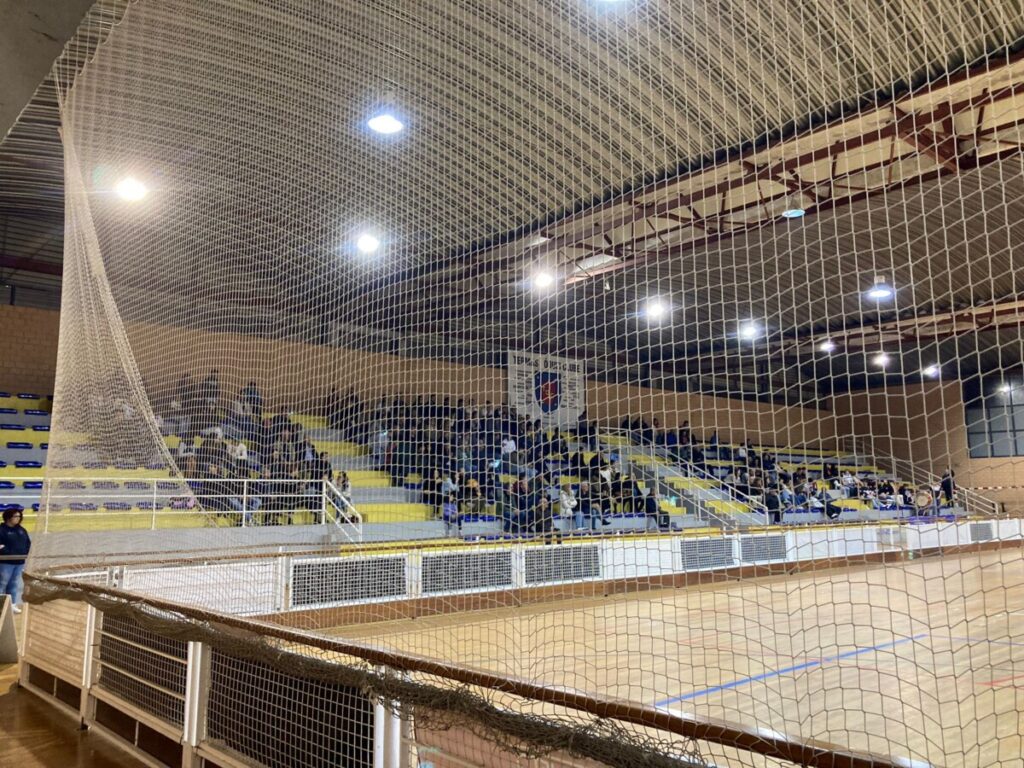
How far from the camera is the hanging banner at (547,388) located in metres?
6.00

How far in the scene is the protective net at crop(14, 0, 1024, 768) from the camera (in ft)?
12.1

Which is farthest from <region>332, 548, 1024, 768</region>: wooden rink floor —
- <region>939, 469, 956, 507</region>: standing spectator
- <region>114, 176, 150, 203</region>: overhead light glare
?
<region>114, 176, 150, 203</region>: overhead light glare

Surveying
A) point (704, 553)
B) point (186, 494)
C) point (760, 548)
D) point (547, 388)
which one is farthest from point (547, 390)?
point (760, 548)

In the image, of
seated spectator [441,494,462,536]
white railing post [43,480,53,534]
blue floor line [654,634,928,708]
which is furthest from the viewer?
seated spectator [441,494,462,536]

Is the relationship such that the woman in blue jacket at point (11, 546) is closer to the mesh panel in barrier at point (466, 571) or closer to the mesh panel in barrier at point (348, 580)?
the mesh panel in barrier at point (348, 580)

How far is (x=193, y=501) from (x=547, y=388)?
A: 3.35 meters

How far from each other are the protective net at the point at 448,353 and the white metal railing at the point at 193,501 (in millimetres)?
51

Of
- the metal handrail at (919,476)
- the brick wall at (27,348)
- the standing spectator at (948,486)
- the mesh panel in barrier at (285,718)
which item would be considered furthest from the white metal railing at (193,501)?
the metal handrail at (919,476)

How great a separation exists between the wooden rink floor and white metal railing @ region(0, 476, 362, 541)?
1.44 m

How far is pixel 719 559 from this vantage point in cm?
782

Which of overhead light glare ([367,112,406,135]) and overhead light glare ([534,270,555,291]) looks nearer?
overhead light glare ([367,112,406,135])

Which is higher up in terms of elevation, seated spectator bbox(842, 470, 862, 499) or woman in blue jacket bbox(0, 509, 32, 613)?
seated spectator bbox(842, 470, 862, 499)

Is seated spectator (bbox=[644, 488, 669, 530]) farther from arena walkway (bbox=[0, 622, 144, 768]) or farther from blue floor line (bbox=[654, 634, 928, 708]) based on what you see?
arena walkway (bbox=[0, 622, 144, 768])

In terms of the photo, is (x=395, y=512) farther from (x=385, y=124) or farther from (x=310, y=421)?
(x=385, y=124)
